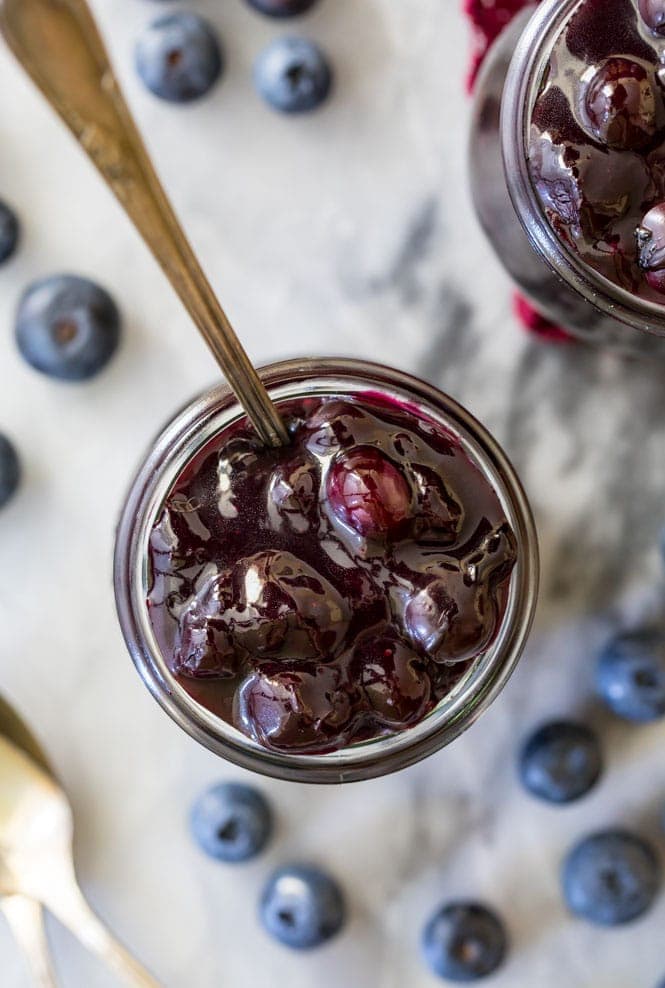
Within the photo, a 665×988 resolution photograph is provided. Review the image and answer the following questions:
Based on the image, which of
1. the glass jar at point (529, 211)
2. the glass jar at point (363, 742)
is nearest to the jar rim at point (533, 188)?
the glass jar at point (529, 211)

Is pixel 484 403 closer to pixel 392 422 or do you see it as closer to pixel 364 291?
pixel 364 291

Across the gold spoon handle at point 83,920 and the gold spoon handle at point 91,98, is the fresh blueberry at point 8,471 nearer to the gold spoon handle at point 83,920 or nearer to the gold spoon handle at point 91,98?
the gold spoon handle at point 83,920

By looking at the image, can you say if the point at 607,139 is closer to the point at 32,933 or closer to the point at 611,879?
the point at 611,879

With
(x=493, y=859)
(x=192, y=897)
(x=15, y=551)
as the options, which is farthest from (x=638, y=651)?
(x=15, y=551)

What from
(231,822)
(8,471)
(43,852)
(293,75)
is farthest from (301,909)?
(293,75)

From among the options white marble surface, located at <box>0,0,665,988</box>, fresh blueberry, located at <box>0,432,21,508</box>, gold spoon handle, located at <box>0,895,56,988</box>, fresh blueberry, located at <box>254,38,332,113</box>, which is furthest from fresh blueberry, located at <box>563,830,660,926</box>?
fresh blueberry, located at <box>254,38,332,113</box>

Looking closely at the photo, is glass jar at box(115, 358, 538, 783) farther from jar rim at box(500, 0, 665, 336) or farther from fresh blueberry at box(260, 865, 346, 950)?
fresh blueberry at box(260, 865, 346, 950)
